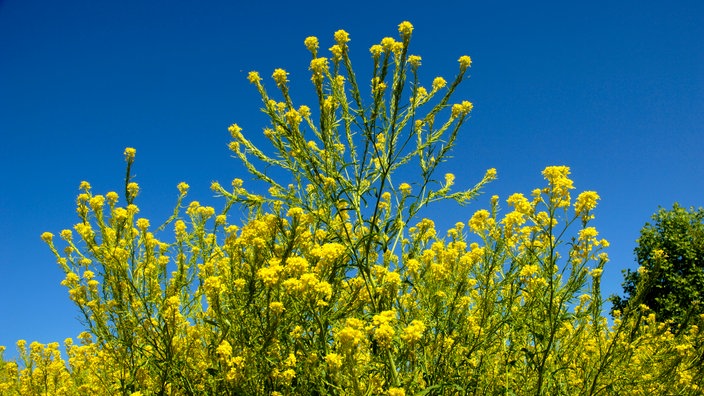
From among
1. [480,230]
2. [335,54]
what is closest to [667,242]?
[480,230]

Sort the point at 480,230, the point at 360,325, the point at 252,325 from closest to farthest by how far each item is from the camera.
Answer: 1. the point at 360,325
2. the point at 252,325
3. the point at 480,230

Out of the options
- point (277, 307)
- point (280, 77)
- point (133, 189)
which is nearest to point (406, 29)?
point (280, 77)

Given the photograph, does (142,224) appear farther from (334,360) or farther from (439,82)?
→ (439,82)

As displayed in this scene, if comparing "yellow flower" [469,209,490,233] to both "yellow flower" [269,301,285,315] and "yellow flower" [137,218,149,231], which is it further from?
"yellow flower" [137,218,149,231]

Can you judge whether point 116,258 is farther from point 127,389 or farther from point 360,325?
point 360,325

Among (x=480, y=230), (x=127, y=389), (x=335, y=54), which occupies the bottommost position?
(x=127, y=389)

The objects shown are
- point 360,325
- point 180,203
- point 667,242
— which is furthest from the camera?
point 667,242

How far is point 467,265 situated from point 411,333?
141cm

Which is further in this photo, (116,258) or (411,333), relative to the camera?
(116,258)

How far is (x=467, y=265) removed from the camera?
4062 mm

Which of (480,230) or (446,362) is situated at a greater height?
(480,230)

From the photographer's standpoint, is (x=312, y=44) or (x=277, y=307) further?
(x=312, y=44)

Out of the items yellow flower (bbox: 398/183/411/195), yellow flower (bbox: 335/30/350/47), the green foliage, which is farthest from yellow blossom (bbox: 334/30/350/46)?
the green foliage

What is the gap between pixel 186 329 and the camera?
4.48 metres
